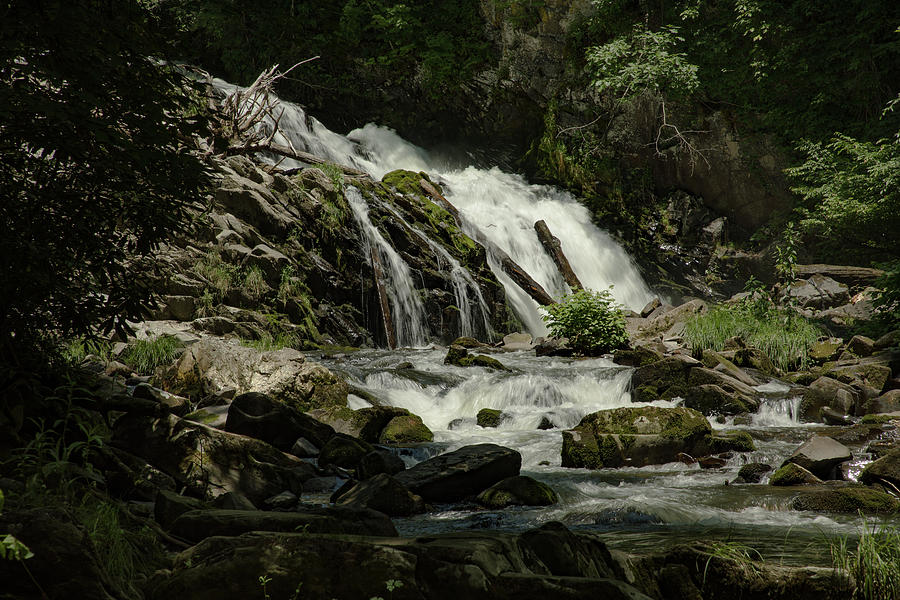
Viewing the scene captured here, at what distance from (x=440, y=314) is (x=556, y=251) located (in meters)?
6.67

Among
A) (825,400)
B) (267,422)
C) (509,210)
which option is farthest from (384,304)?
(825,400)

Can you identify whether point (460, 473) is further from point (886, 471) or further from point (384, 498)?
point (886, 471)

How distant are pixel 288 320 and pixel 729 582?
11.1m

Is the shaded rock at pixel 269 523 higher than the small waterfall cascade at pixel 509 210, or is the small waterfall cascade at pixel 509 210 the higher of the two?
the small waterfall cascade at pixel 509 210

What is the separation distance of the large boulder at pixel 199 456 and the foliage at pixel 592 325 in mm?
9000

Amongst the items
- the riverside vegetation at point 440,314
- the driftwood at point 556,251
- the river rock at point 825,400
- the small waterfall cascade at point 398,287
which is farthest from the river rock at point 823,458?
the driftwood at point 556,251

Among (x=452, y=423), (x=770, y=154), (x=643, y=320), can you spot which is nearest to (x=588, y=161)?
(x=770, y=154)

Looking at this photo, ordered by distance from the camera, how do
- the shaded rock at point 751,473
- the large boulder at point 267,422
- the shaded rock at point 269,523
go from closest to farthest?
1. the shaded rock at point 269,523
2. the shaded rock at point 751,473
3. the large boulder at point 267,422

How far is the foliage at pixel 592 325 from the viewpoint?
13.5 meters

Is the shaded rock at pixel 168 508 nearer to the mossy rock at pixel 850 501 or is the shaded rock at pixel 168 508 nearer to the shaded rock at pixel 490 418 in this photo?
the mossy rock at pixel 850 501

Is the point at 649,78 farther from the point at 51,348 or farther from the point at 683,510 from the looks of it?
the point at 51,348

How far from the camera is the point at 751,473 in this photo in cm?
649

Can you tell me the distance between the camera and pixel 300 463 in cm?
662

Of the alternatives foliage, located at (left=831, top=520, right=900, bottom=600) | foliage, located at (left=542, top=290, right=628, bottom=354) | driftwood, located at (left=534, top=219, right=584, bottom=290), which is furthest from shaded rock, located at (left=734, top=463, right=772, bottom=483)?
driftwood, located at (left=534, top=219, right=584, bottom=290)
